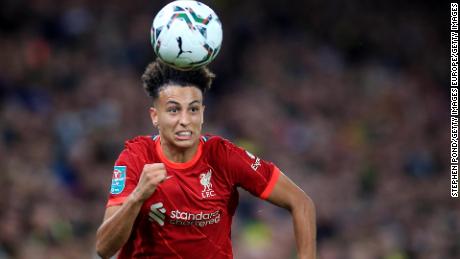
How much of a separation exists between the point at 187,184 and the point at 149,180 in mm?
620

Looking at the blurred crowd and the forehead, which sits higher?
the forehead

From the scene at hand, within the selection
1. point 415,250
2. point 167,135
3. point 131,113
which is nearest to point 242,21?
point 131,113

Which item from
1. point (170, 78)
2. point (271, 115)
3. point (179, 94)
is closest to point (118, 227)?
point (179, 94)

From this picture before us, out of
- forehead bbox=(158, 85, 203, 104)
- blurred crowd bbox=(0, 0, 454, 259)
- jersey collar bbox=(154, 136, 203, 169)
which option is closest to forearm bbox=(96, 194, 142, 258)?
jersey collar bbox=(154, 136, 203, 169)

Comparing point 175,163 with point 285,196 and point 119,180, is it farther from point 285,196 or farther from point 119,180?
point 285,196

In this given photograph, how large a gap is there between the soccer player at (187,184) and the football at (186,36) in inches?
5.2

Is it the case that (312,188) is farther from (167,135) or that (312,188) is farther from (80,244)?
(167,135)

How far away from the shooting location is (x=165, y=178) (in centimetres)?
568

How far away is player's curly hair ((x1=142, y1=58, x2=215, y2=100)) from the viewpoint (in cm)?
625

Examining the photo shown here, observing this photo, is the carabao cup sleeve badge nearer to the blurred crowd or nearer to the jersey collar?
the jersey collar

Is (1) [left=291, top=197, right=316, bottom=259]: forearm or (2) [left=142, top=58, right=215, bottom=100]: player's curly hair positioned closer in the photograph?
(2) [left=142, top=58, right=215, bottom=100]: player's curly hair

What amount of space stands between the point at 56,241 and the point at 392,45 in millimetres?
8349

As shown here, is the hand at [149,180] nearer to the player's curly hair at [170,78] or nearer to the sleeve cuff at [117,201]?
the sleeve cuff at [117,201]

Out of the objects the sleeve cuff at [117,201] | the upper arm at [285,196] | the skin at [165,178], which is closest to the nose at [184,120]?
the skin at [165,178]
